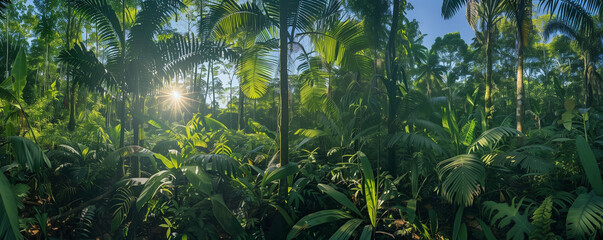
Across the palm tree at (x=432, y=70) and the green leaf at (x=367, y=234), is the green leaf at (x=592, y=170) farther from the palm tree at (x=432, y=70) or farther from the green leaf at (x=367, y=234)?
the palm tree at (x=432, y=70)

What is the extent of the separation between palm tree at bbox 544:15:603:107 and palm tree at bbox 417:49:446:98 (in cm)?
826

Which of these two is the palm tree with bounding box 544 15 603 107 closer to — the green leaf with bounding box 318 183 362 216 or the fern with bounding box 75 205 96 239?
the green leaf with bounding box 318 183 362 216

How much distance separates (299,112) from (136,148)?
708 cm

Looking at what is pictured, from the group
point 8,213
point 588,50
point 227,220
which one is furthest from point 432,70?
point 8,213

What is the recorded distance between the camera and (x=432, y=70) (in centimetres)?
2331

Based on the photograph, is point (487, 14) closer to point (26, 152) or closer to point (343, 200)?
point (343, 200)

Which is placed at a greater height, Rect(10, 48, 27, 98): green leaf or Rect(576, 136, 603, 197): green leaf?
Rect(10, 48, 27, 98): green leaf

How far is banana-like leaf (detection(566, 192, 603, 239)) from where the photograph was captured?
2.83 metres

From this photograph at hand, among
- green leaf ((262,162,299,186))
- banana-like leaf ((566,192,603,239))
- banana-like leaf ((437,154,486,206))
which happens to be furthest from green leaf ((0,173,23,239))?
banana-like leaf ((566,192,603,239))

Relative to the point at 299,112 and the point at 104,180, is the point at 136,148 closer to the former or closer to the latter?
the point at 104,180

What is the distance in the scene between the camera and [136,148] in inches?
168

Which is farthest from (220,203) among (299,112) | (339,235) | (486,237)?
(299,112)

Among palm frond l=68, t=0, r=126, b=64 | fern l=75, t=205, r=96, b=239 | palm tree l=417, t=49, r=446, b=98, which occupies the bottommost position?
fern l=75, t=205, r=96, b=239

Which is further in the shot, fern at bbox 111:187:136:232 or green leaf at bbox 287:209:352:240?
fern at bbox 111:187:136:232
